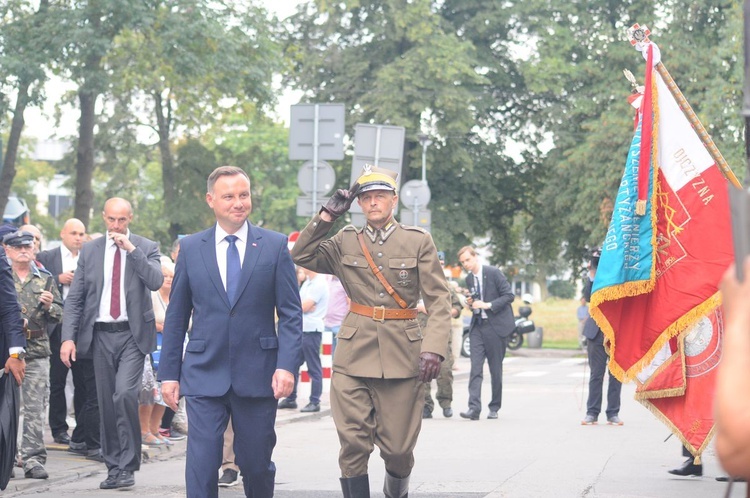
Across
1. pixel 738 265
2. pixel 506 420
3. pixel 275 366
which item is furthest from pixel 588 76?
pixel 738 265

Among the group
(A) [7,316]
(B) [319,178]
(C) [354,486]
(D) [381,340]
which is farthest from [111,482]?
(B) [319,178]

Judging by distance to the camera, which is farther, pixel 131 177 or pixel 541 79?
pixel 131 177

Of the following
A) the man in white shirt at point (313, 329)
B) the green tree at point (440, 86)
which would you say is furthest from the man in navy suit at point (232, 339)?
the green tree at point (440, 86)

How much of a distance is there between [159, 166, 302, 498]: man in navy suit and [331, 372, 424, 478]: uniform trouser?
0.76 meters

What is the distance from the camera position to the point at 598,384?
1490 cm

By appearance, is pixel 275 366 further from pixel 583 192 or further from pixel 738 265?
pixel 583 192

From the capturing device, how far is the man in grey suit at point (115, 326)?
9336 millimetres

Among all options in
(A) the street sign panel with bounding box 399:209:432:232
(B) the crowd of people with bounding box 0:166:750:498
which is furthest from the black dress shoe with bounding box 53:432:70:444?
(A) the street sign panel with bounding box 399:209:432:232

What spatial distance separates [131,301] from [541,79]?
33.8m

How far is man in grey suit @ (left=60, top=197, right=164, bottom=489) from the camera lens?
934 cm

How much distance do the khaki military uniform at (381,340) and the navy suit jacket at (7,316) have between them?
2.11 m

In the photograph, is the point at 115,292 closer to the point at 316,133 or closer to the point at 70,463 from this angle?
the point at 70,463

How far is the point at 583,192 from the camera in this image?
41.2m

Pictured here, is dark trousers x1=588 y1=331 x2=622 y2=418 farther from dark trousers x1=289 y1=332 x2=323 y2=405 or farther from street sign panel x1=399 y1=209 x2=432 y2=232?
street sign panel x1=399 y1=209 x2=432 y2=232
